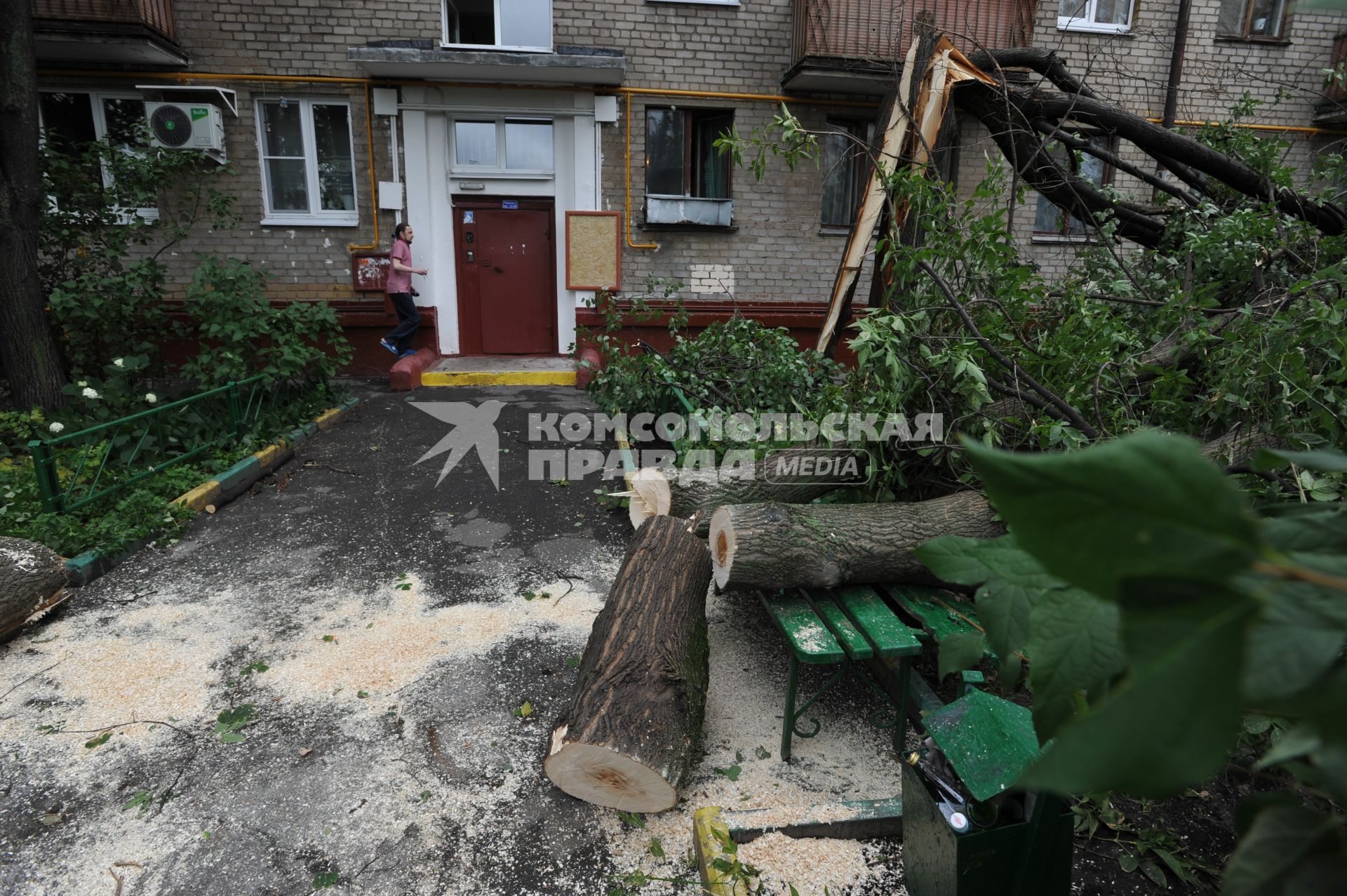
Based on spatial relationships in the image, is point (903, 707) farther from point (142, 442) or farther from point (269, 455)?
point (269, 455)

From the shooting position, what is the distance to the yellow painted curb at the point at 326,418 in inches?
300

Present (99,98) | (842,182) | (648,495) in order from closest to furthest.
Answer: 1. (648,495)
2. (99,98)
3. (842,182)

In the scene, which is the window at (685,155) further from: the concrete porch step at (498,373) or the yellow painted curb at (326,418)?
the yellow painted curb at (326,418)

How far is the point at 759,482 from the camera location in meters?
4.29

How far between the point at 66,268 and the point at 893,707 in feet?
29.4

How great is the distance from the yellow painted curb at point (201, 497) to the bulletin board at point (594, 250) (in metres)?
5.83

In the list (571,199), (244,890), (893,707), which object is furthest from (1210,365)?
(571,199)

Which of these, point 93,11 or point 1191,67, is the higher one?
point 1191,67

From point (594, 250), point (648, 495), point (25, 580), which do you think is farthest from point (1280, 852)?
point (594, 250)

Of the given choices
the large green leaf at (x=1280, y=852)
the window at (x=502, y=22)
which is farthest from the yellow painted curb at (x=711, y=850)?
the window at (x=502, y=22)

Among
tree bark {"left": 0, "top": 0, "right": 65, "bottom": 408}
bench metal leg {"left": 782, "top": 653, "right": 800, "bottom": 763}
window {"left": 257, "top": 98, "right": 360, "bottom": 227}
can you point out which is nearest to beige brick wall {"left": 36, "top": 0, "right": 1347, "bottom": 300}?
window {"left": 257, "top": 98, "right": 360, "bottom": 227}

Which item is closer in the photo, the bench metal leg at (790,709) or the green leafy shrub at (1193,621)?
the green leafy shrub at (1193,621)

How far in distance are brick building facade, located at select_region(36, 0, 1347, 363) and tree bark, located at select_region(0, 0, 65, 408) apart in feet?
9.65

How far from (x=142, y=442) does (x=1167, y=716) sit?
265 inches
